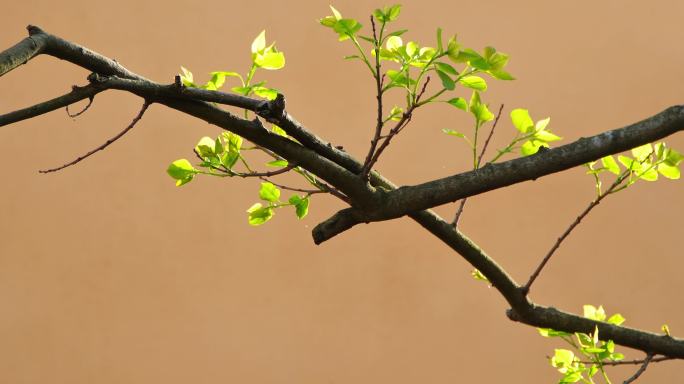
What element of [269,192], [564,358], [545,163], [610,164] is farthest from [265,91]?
[564,358]

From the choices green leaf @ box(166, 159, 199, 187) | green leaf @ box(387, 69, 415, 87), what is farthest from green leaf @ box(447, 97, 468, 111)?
green leaf @ box(166, 159, 199, 187)

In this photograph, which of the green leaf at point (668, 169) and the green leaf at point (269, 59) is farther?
the green leaf at point (668, 169)

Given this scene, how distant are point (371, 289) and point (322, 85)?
2.20ft

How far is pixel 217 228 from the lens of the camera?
271cm

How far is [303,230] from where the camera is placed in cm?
276

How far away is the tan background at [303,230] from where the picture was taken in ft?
8.57

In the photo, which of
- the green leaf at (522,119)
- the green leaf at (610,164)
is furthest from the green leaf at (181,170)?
the green leaf at (610,164)

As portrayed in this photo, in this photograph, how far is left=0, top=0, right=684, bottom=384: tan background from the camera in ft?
8.57

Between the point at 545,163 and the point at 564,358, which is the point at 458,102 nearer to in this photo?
the point at 545,163

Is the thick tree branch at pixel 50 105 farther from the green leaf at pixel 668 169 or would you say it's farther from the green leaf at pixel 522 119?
the green leaf at pixel 668 169

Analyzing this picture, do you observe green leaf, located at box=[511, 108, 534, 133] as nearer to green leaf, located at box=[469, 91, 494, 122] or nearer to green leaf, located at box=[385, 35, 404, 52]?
green leaf, located at box=[469, 91, 494, 122]

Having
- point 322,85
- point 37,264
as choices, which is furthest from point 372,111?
point 37,264

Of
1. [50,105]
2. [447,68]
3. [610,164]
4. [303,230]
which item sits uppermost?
[303,230]

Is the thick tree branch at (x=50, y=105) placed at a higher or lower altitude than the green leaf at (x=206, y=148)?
lower
